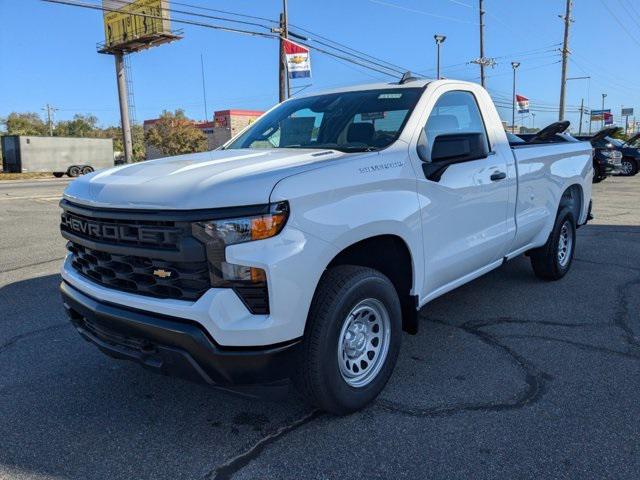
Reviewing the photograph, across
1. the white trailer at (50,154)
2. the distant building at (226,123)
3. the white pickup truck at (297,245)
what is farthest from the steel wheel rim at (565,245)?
the distant building at (226,123)

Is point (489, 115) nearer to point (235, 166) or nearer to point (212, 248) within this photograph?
point (235, 166)

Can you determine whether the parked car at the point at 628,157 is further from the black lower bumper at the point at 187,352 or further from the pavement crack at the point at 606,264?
the black lower bumper at the point at 187,352

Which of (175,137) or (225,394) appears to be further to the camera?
(175,137)

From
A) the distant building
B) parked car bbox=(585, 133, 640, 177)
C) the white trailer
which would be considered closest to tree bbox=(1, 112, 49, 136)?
the distant building

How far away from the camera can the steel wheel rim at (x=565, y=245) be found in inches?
233

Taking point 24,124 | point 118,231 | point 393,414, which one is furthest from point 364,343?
point 24,124

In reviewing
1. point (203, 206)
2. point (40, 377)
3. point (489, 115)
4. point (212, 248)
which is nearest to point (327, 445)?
point (212, 248)

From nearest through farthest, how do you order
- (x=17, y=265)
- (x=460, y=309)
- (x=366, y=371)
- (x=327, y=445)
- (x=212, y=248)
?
(x=212, y=248), (x=327, y=445), (x=366, y=371), (x=460, y=309), (x=17, y=265)

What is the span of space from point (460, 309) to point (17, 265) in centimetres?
554

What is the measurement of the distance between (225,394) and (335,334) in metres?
0.80

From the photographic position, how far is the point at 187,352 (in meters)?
2.53

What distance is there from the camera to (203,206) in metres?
2.47

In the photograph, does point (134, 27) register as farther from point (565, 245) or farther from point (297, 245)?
point (297, 245)

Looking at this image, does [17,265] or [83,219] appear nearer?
[83,219]
